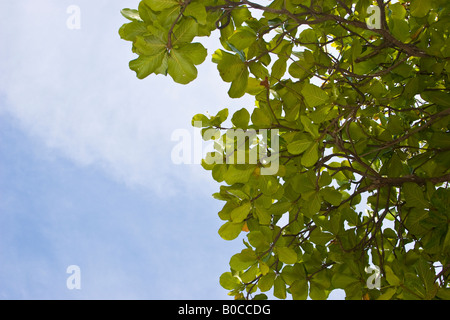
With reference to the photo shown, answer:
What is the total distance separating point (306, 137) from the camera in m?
2.10

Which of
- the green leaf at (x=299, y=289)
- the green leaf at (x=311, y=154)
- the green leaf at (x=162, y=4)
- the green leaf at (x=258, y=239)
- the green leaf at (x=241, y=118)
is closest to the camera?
the green leaf at (x=162, y=4)

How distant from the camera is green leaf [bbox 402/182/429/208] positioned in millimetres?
2211

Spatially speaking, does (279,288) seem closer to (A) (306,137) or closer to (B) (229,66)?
(A) (306,137)

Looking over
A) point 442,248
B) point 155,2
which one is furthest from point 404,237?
point 155,2

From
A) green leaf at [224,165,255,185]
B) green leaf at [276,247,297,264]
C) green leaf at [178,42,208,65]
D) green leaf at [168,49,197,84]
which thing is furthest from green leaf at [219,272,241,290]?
green leaf at [178,42,208,65]

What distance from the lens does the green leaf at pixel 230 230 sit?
228 cm

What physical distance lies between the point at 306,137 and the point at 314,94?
246 millimetres

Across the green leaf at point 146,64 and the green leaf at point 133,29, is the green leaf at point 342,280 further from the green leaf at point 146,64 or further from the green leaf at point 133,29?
the green leaf at point 133,29

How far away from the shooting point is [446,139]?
2350 mm

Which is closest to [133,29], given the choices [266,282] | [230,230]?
[230,230]

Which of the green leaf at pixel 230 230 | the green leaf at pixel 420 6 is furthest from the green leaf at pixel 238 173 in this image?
the green leaf at pixel 420 6
